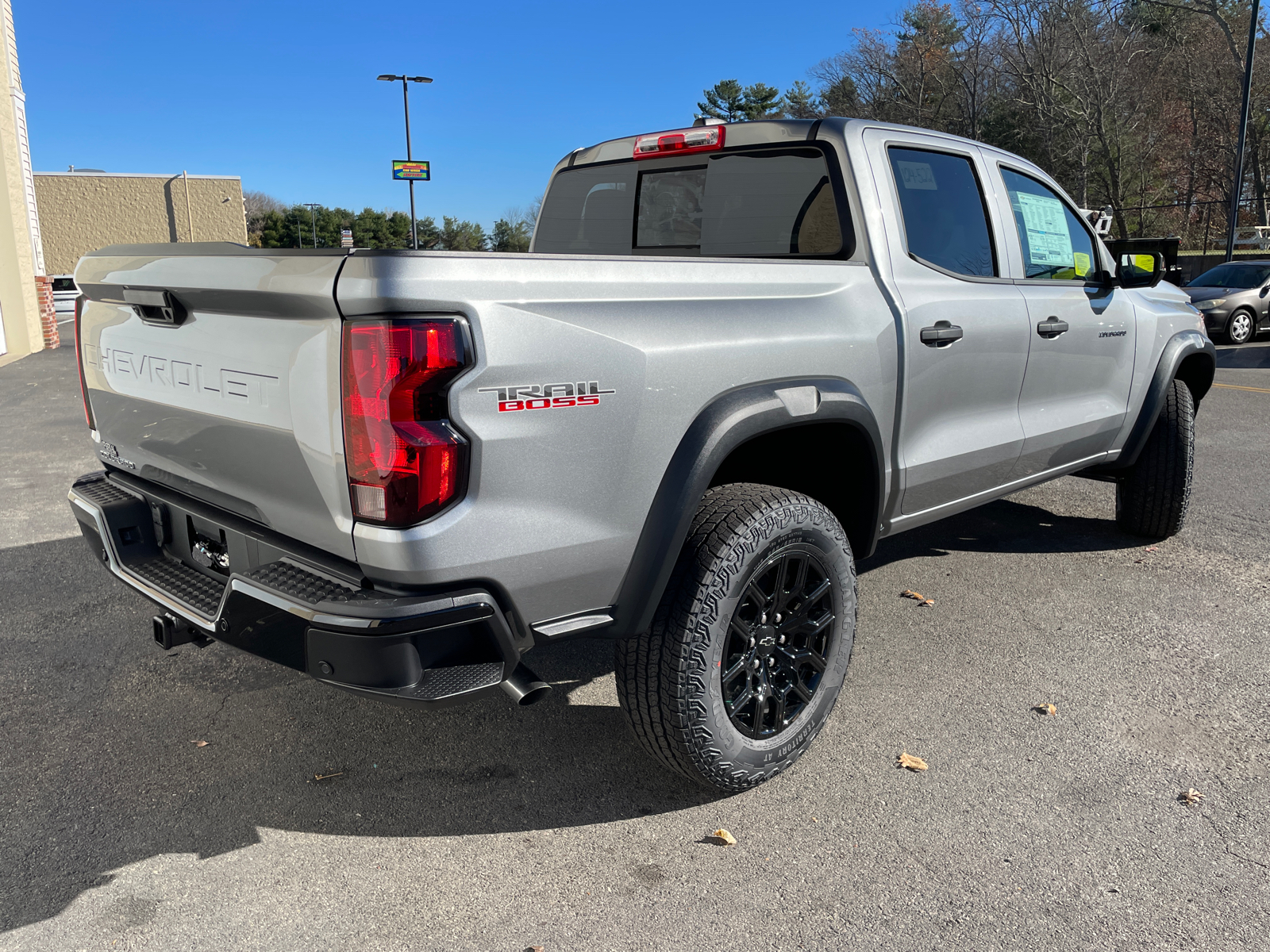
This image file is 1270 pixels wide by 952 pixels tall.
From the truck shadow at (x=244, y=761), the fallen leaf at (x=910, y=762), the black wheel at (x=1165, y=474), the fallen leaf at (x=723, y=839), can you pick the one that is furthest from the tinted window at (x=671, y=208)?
the black wheel at (x=1165, y=474)

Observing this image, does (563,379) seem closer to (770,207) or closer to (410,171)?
(770,207)

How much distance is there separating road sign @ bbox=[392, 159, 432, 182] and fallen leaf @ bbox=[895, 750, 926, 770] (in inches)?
1273

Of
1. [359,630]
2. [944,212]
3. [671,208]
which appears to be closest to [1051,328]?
[944,212]

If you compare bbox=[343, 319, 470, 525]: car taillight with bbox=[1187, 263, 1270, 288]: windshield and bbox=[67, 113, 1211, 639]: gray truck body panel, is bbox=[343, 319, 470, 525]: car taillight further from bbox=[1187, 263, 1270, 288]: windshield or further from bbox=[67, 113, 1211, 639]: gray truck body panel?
bbox=[1187, 263, 1270, 288]: windshield

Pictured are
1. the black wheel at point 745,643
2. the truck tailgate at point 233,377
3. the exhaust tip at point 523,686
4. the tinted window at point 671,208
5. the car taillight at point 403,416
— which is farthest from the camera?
the tinted window at point 671,208

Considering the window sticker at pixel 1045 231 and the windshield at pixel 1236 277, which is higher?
the window sticker at pixel 1045 231

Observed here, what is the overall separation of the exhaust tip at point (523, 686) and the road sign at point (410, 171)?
32.6 metres

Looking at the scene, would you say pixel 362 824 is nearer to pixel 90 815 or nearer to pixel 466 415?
pixel 90 815

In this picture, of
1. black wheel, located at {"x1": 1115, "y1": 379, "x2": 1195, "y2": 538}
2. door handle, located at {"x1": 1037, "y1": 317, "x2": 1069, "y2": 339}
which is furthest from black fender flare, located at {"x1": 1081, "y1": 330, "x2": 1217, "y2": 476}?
door handle, located at {"x1": 1037, "y1": 317, "x2": 1069, "y2": 339}

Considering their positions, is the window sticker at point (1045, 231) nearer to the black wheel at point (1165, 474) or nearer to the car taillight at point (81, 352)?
the black wheel at point (1165, 474)

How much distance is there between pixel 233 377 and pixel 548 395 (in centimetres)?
84

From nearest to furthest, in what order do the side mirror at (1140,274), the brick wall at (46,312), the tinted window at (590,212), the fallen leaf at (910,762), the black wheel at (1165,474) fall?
the fallen leaf at (910,762) < the tinted window at (590,212) < the side mirror at (1140,274) < the black wheel at (1165,474) < the brick wall at (46,312)

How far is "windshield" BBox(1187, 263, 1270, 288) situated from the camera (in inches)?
635

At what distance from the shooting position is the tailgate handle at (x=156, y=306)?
8.20ft
